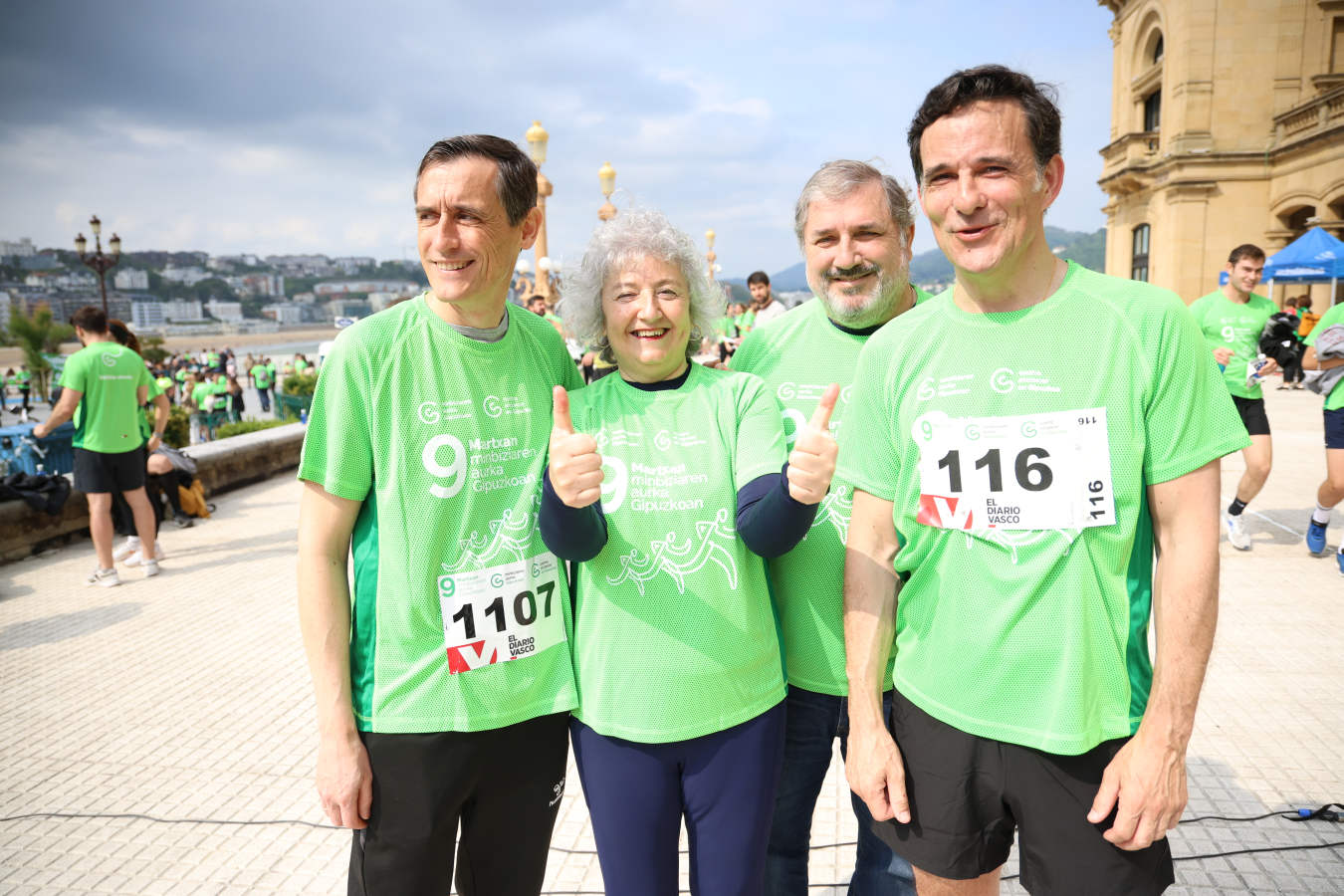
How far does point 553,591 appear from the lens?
189cm

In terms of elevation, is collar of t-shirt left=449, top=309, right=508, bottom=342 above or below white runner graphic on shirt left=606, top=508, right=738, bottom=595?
above

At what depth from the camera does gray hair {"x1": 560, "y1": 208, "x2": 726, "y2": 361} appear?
1972 millimetres

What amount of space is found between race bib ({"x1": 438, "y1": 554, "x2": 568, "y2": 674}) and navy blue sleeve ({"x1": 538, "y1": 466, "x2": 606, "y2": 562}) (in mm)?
178

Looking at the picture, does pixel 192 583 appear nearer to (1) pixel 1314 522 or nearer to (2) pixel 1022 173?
(2) pixel 1022 173

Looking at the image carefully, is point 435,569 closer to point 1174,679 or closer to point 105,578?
point 1174,679

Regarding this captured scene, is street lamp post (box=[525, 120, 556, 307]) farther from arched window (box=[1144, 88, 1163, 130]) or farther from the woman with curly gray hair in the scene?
arched window (box=[1144, 88, 1163, 130])

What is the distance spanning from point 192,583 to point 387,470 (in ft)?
18.2

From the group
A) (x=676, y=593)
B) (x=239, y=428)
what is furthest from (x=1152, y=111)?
(x=676, y=593)

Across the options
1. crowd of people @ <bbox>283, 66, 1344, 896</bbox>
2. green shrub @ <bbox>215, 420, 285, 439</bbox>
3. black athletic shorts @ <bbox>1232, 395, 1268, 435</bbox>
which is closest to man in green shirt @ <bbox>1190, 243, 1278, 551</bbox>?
black athletic shorts @ <bbox>1232, 395, 1268, 435</bbox>

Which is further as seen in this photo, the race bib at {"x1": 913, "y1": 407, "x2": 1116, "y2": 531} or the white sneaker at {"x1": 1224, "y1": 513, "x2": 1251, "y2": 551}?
the white sneaker at {"x1": 1224, "y1": 513, "x2": 1251, "y2": 551}

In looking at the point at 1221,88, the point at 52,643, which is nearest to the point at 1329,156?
the point at 1221,88

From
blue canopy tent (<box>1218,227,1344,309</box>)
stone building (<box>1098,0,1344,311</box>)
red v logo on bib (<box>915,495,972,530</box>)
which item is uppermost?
stone building (<box>1098,0,1344,311</box>)

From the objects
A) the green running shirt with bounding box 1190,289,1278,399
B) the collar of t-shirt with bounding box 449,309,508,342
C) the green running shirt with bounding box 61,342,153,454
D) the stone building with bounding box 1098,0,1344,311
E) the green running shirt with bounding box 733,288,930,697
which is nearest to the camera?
the collar of t-shirt with bounding box 449,309,508,342

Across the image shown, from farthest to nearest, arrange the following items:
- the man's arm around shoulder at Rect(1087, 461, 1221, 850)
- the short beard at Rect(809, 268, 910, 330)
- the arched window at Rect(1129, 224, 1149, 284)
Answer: the arched window at Rect(1129, 224, 1149, 284), the short beard at Rect(809, 268, 910, 330), the man's arm around shoulder at Rect(1087, 461, 1221, 850)
